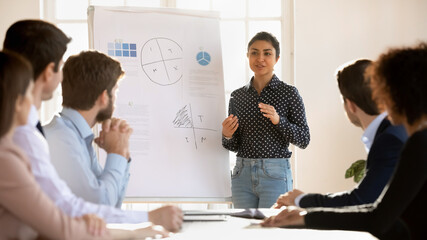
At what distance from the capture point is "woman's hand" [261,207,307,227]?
1826 millimetres

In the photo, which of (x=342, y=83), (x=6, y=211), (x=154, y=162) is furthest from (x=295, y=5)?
(x=6, y=211)

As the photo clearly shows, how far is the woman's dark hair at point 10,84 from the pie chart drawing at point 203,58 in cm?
223

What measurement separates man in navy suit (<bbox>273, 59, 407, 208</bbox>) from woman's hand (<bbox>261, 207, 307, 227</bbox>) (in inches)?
8.5

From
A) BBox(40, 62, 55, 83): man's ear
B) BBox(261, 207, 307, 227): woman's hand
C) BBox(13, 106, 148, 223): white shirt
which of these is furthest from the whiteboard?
BBox(13, 106, 148, 223): white shirt

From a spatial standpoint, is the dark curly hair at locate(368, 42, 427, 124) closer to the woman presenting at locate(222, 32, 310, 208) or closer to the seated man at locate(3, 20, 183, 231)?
the seated man at locate(3, 20, 183, 231)

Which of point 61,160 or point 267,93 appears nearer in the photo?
point 61,160

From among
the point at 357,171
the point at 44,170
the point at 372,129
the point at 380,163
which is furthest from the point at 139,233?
the point at 357,171

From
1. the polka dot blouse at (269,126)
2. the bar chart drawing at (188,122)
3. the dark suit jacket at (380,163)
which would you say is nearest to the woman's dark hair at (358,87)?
the dark suit jacket at (380,163)

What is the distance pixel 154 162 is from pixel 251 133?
606mm

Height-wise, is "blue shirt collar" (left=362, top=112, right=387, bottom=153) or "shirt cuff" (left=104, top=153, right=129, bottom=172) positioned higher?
"blue shirt collar" (left=362, top=112, right=387, bottom=153)

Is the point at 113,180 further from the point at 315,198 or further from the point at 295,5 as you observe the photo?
the point at 295,5

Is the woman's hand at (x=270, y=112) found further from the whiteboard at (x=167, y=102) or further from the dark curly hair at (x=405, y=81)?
the dark curly hair at (x=405, y=81)

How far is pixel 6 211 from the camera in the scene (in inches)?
54.9

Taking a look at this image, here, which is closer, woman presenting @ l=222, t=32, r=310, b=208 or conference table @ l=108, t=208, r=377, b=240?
conference table @ l=108, t=208, r=377, b=240
